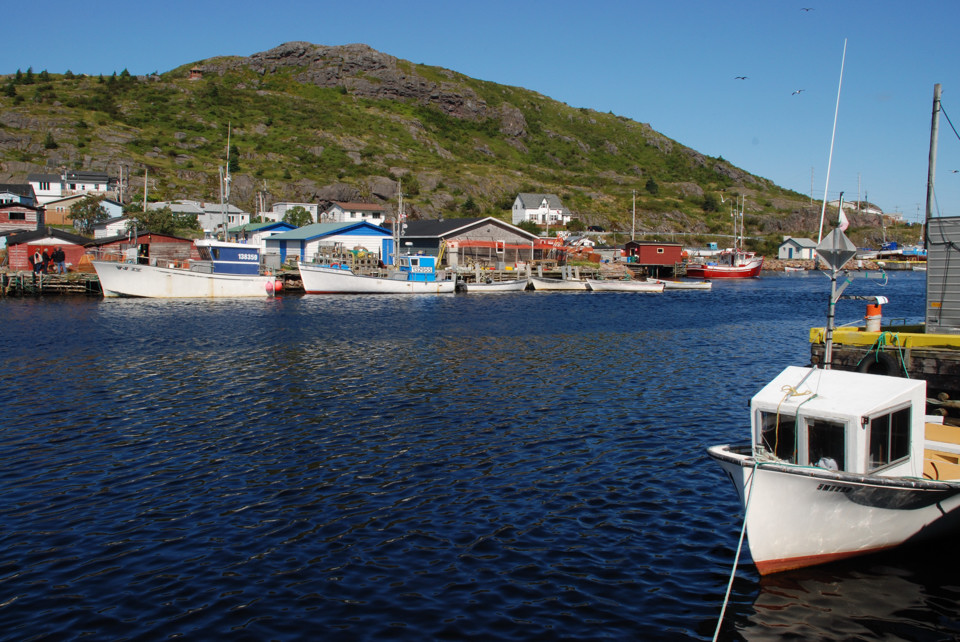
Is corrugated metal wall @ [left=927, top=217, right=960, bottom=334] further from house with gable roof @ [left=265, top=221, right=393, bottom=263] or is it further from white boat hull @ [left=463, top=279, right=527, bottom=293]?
house with gable roof @ [left=265, top=221, right=393, bottom=263]

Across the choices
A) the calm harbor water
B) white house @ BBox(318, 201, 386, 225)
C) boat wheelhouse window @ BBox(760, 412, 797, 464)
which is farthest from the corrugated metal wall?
white house @ BBox(318, 201, 386, 225)

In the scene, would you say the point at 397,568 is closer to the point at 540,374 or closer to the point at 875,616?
the point at 875,616

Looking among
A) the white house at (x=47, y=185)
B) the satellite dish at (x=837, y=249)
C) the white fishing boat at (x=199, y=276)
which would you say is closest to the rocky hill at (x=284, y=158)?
the white house at (x=47, y=185)

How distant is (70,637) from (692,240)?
6211 inches

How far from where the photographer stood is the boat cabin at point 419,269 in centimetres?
7038

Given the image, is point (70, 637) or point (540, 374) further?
point (540, 374)

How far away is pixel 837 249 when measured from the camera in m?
13.3

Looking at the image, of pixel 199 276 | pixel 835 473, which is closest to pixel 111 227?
pixel 199 276

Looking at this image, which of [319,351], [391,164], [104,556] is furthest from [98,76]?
[104,556]

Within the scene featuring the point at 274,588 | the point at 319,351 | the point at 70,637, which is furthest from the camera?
the point at 319,351

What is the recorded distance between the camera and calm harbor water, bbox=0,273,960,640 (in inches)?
414

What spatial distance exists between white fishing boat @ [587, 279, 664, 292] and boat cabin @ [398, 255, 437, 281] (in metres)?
19.0

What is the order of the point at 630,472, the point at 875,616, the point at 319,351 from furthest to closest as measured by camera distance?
the point at 319,351
the point at 630,472
the point at 875,616

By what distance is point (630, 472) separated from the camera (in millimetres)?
16750
